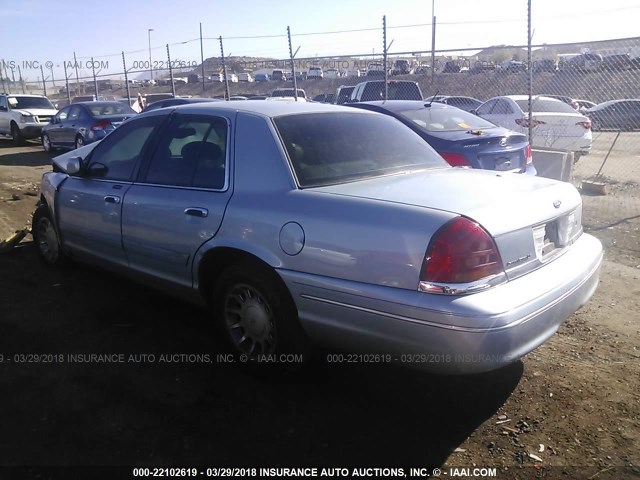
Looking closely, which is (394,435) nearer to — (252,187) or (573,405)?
(573,405)

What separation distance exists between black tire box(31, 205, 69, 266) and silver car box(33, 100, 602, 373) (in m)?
1.08

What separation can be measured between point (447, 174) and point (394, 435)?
167cm

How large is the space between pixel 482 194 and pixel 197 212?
5.75ft

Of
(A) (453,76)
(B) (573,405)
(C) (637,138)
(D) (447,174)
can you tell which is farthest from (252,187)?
(A) (453,76)

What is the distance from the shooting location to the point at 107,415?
3.14m

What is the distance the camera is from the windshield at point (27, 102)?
1914 centimetres

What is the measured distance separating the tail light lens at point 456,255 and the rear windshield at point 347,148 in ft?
2.97

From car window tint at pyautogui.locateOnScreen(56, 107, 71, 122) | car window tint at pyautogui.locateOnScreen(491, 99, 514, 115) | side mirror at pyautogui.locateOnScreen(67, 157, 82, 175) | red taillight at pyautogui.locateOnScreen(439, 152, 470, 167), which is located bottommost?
red taillight at pyautogui.locateOnScreen(439, 152, 470, 167)

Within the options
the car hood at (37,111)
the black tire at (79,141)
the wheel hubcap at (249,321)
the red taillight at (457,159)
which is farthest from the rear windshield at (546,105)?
the car hood at (37,111)

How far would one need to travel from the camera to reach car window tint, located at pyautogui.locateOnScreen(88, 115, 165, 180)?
14.2 ft

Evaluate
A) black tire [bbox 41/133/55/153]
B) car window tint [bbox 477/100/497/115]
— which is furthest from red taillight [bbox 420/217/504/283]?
black tire [bbox 41/133/55/153]

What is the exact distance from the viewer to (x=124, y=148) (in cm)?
456

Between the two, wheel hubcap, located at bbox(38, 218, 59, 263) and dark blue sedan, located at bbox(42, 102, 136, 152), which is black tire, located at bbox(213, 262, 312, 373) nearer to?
wheel hubcap, located at bbox(38, 218, 59, 263)

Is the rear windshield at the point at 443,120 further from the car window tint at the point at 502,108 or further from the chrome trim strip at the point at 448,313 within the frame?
the car window tint at the point at 502,108
